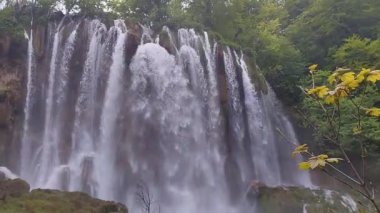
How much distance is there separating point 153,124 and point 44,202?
6.63m

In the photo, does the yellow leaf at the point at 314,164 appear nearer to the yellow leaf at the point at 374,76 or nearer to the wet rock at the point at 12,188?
the yellow leaf at the point at 374,76

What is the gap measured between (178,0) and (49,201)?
612 inches

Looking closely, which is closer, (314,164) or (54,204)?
(314,164)

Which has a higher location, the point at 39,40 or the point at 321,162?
the point at 39,40

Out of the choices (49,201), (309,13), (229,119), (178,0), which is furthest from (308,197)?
(178,0)

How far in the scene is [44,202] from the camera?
9.49m

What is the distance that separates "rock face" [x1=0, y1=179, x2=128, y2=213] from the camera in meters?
9.12

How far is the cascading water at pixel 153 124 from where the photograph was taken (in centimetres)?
1462

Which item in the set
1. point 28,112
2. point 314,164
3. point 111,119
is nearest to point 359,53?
point 111,119

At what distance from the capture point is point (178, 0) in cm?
2297

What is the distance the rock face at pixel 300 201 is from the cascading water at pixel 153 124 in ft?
4.32

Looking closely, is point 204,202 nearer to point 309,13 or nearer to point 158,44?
point 158,44

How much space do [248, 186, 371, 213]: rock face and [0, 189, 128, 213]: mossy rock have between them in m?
4.69

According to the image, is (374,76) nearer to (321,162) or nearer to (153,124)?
(321,162)
